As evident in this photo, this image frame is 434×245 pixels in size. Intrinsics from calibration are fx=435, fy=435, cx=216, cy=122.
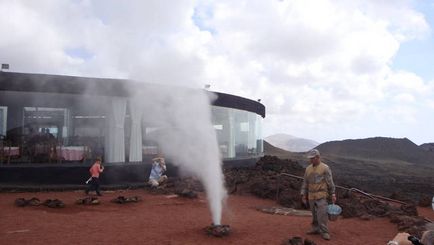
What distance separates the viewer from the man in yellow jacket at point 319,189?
7.89m

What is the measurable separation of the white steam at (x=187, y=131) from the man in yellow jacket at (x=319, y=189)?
6.33ft

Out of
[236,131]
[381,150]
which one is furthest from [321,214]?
[381,150]

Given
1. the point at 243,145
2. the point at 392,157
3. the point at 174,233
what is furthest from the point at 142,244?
the point at 392,157

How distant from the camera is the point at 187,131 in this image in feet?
42.2

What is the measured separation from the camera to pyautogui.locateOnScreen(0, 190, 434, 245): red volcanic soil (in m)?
7.62

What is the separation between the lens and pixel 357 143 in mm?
57000

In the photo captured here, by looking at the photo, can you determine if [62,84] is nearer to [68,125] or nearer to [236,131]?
[68,125]

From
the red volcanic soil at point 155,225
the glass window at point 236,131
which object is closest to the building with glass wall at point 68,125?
the red volcanic soil at point 155,225

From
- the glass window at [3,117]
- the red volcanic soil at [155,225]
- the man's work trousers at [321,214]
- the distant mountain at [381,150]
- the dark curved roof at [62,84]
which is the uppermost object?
the dark curved roof at [62,84]

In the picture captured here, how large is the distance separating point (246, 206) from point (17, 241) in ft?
21.7

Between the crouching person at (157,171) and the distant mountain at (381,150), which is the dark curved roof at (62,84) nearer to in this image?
the crouching person at (157,171)

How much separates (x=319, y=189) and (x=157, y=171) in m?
8.26

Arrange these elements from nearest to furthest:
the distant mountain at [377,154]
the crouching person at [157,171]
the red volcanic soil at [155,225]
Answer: the red volcanic soil at [155,225] < the crouching person at [157,171] < the distant mountain at [377,154]

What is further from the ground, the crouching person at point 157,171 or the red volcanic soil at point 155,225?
the crouching person at point 157,171
